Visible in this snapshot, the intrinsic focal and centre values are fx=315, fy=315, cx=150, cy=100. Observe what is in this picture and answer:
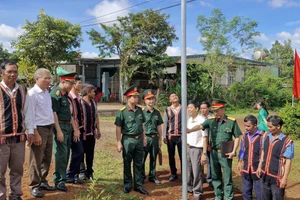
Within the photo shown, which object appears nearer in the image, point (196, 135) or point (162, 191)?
point (196, 135)

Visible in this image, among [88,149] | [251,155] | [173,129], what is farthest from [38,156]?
[251,155]

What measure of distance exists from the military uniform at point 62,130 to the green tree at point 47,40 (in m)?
14.9

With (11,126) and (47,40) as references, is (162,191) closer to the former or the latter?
(11,126)

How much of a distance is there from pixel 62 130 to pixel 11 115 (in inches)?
36.3

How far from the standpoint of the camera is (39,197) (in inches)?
167

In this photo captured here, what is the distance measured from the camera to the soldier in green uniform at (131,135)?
4.73 metres

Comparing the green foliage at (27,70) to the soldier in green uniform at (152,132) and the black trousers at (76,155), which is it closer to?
the soldier in green uniform at (152,132)

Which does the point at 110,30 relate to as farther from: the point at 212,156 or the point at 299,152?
the point at 212,156

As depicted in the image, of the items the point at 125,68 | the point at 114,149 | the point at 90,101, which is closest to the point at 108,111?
the point at 125,68

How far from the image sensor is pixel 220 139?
179 inches

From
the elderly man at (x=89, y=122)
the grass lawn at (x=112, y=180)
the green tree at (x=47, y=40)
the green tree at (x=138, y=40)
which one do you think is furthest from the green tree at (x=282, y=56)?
the elderly man at (x=89, y=122)

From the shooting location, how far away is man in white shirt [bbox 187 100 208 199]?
4.78 meters

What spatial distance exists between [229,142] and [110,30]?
15961 millimetres

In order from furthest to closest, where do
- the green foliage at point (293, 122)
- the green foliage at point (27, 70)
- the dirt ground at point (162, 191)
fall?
1. the green foliage at point (27, 70)
2. the green foliage at point (293, 122)
3. the dirt ground at point (162, 191)
